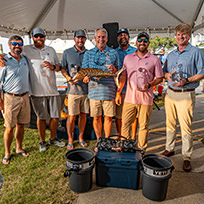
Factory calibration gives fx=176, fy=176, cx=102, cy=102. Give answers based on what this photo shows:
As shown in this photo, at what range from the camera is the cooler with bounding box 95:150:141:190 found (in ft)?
7.32

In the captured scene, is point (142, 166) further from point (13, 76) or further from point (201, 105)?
point (201, 105)

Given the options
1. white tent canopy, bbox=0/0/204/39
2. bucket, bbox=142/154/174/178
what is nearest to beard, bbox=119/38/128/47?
bucket, bbox=142/154/174/178

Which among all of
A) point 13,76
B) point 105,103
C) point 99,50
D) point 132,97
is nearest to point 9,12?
point 13,76

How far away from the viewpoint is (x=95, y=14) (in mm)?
7609

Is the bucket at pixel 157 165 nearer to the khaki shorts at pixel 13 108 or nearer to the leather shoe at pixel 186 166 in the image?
the leather shoe at pixel 186 166

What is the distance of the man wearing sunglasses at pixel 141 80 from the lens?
8.95ft

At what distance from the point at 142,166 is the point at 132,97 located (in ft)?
3.63

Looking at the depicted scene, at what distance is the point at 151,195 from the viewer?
2.16m

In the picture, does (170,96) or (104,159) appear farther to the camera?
(170,96)

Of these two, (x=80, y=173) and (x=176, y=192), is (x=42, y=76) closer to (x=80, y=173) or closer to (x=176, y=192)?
(x=80, y=173)

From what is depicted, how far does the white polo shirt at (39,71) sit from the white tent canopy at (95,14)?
3772 mm

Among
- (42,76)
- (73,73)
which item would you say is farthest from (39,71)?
(73,73)

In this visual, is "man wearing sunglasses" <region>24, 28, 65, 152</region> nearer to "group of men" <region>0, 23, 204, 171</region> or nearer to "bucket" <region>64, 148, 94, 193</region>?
"group of men" <region>0, 23, 204, 171</region>

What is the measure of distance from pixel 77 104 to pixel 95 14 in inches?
221
